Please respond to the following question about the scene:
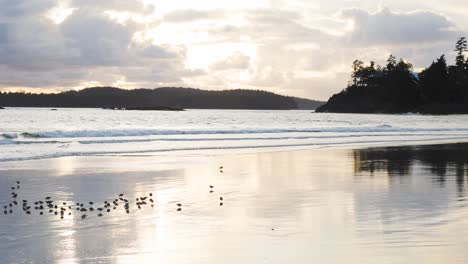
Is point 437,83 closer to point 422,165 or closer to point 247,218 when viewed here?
point 422,165

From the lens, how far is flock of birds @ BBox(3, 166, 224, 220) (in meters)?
14.0

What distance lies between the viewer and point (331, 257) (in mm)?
9523

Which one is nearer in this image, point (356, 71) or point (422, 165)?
point (422, 165)

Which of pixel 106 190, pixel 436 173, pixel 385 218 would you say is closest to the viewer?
pixel 385 218

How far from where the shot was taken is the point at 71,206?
14.9 meters

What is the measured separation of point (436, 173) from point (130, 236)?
15.1 meters

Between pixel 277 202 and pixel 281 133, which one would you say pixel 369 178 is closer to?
pixel 277 202

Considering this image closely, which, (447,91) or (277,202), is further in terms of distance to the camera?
(447,91)

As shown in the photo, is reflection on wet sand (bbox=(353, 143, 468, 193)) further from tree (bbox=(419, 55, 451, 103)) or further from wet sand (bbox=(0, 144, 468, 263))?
tree (bbox=(419, 55, 451, 103))

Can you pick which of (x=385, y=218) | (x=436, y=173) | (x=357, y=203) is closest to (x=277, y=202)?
(x=357, y=203)

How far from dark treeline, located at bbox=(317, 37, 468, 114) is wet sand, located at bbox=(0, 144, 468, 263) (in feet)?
460

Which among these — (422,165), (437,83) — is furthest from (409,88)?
(422,165)

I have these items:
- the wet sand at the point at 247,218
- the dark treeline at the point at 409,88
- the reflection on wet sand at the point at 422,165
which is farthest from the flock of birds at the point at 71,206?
the dark treeline at the point at 409,88

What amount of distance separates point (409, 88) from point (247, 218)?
160m
